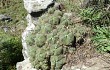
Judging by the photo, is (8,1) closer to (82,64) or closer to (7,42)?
(7,42)

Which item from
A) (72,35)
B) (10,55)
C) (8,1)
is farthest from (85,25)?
(8,1)

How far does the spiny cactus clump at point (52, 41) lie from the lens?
838 cm

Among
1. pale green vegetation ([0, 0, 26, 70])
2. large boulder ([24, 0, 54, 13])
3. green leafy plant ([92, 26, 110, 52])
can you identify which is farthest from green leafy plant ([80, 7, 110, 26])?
pale green vegetation ([0, 0, 26, 70])

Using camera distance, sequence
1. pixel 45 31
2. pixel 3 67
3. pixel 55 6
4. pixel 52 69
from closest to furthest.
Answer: pixel 52 69, pixel 45 31, pixel 55 6, pixel 3 67

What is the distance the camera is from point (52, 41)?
28.3 ft

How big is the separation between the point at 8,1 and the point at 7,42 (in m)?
5.81

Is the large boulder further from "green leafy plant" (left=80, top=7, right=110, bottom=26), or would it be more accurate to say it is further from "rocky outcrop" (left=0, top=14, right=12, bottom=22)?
"rocky outcrop" (left=0, top=14, right=12, bottom=22)

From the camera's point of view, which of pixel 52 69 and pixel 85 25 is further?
pixel 85 25

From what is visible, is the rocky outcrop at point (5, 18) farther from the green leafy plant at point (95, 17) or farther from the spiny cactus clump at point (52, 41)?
the green leafy plant at point (95, 17)

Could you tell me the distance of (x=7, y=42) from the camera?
1267 centimetres

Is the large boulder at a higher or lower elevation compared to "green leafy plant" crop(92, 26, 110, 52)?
higher

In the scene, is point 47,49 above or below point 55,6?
below

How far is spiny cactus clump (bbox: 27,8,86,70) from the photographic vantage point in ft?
27.5

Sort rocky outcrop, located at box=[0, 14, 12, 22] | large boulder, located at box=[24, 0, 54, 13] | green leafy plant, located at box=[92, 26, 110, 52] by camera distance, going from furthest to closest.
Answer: rocky outcrop, located at box=[0, 14, 12, 22] < large boulder, located at box=[24, 0, 54, 13] < green leafy plant, located at box=[92, 26, 110, 52]
